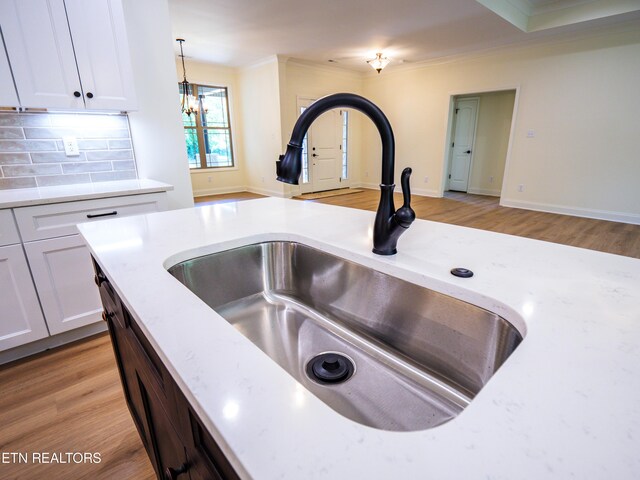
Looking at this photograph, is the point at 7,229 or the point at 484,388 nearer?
the point at 484,388

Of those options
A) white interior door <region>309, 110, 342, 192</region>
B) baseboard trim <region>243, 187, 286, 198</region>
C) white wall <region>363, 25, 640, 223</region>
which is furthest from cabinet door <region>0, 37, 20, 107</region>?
white wall <region>363, 25, 640, 223</region>

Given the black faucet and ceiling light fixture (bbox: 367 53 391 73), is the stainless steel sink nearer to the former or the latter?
the black faucet

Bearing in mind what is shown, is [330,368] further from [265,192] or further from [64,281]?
[265,192]

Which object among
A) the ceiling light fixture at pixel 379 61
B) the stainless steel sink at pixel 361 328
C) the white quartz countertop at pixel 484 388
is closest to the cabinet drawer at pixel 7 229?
the white quartz countertop at pixel 484 388

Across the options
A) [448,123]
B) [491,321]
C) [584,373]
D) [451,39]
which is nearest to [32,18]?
[491,321]

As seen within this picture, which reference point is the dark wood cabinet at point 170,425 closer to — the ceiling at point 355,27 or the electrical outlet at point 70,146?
the electrical outlet at point 70,146

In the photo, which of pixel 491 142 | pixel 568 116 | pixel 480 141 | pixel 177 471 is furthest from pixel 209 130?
pixel 177 471

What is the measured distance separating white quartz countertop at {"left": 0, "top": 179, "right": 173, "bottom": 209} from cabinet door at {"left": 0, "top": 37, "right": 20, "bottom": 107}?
50cm

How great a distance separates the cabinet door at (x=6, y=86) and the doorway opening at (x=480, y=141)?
621 centimetres

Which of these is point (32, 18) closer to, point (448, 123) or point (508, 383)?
point (508, 383)

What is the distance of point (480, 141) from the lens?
6.89 meters

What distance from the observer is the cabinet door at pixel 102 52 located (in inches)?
74.9

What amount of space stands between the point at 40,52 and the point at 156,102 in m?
0.69

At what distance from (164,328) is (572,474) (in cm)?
57
